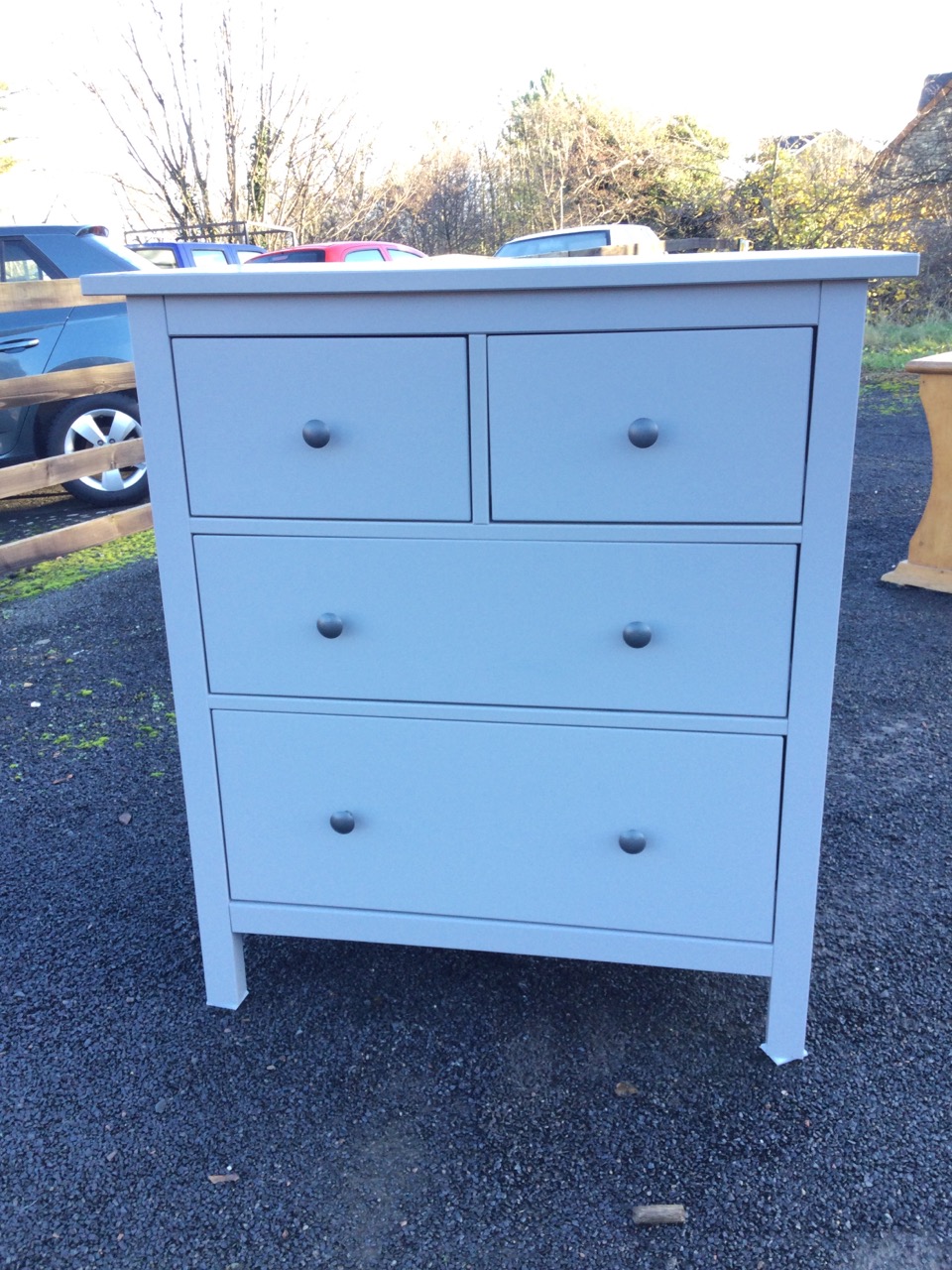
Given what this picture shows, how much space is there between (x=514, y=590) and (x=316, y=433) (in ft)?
1.38

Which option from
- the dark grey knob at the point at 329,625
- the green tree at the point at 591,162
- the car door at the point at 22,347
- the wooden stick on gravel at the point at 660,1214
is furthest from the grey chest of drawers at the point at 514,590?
the green tree at the point at 591,162

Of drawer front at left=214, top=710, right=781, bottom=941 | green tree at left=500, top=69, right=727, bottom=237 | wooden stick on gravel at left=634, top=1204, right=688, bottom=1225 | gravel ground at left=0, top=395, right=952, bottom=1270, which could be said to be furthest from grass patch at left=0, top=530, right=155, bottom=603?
green tree at left=500, top=69, right=727, bottom=237

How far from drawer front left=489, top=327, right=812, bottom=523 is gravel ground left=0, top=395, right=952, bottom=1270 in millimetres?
1033

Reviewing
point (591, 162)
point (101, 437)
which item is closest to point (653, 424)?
point (101, 437)

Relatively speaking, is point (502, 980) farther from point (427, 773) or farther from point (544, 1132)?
point (427, 773)

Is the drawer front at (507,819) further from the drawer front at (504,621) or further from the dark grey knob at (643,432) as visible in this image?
the dark grey knob at (643,432)

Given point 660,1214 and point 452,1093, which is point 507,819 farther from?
point 660,1214

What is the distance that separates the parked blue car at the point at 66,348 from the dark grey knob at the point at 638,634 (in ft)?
17.2

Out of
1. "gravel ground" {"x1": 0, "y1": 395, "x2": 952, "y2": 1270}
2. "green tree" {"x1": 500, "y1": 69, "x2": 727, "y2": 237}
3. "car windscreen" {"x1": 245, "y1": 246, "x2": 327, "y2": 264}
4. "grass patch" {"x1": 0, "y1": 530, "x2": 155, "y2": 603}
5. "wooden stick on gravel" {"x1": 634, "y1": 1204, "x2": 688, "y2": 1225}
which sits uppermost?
"green tree" {"x1": 500, "y1": 69, "x2": 727, "y2": 237}

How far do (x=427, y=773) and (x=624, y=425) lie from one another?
28.2 inches

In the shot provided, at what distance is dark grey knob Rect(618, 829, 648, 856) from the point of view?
A: 165 cm

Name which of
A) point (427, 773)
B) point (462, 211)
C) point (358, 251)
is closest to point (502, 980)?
point (427, 773)

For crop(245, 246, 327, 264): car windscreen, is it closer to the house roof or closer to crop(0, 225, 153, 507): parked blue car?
crop(0, 225, 153, 507): parked blue car

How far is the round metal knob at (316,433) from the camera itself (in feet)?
5.02
